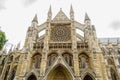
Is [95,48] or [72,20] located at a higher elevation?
[72,20]

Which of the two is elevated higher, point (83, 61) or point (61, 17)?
point (61, 17)

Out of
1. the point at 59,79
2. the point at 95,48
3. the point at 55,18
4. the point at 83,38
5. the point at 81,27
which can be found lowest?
the point at 59,79

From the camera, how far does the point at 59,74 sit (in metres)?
21.0

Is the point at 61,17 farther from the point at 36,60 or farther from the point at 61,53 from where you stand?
the point at 36,60

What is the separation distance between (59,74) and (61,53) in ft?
11.0

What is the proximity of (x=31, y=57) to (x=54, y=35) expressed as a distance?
5.73 m

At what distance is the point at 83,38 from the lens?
80.2 ft

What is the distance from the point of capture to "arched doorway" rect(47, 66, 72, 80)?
2002 centimetres

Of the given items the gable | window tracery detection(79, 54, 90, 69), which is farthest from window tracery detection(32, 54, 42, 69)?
the gable

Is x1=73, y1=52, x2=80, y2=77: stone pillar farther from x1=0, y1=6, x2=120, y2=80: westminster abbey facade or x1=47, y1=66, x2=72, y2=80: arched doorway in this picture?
x1=47, y1=66, x2=72, y2=80: arched doorway

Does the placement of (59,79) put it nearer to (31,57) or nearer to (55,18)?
(31,57)

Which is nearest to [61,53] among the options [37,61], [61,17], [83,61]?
[83,61]

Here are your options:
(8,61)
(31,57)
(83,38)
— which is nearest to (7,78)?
(8,61)

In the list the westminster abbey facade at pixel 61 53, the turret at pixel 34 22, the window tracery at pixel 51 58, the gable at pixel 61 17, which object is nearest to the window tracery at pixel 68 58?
the westminster abbey facade at pixel 61 53
